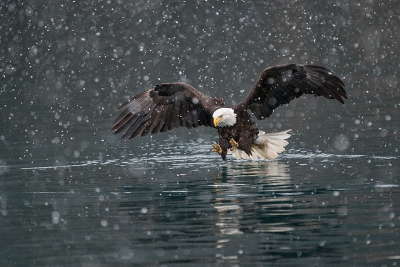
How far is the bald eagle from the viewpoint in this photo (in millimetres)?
9359

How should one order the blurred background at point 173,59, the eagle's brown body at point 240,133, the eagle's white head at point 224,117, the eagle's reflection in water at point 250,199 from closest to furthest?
the eagle's reflection in water at point 250,199 < the eagle's white head at point 224,117 < the eagle's brown body at point 240,133 < the blurred background at point 173,59

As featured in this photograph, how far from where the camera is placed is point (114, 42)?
97.6 feet

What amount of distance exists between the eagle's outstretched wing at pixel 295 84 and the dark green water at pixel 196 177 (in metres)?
0.82

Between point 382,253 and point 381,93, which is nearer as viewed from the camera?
point 382,253

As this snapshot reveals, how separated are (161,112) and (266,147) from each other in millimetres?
1320

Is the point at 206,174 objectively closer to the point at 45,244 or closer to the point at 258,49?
the point at 45,244

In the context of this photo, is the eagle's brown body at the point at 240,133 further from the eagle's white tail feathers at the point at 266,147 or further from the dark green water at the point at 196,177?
the dark green water at the point at 196,177

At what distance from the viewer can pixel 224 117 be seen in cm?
933

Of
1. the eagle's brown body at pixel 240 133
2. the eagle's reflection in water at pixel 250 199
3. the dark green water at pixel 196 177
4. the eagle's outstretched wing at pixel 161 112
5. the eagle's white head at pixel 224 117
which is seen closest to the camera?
the dark green water at pixel 196 177

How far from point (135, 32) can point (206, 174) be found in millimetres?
21766

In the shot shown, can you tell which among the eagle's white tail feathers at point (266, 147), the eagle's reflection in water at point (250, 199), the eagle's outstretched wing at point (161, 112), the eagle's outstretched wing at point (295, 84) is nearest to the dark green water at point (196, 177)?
the eagle's reflection in water at point (250, 199)

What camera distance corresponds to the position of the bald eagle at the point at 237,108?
30.7ft

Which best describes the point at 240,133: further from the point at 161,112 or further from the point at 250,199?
the point at 250,199

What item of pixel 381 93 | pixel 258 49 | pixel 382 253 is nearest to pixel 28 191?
pixel 382 253
